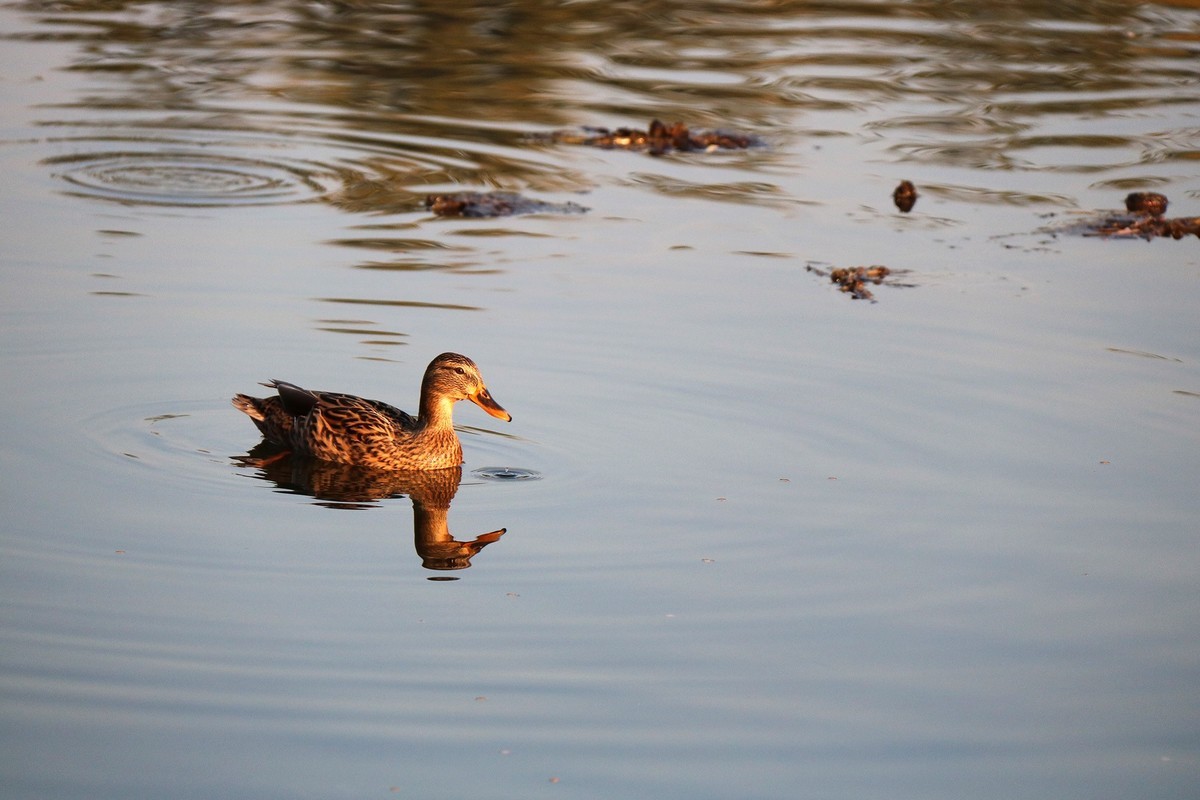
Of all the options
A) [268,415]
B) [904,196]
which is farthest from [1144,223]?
[268,415]

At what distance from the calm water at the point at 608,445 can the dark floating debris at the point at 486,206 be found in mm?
224

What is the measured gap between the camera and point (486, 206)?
14.0 meters

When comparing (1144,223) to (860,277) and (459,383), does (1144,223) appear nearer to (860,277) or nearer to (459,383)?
(860,277)

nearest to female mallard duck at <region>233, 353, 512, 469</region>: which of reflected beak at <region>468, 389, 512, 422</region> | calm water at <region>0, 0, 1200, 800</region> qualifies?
reflected beak at <region>468, 389, 512, 422</region>

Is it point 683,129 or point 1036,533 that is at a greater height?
point 683,129

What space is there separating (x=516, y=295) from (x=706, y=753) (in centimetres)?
606

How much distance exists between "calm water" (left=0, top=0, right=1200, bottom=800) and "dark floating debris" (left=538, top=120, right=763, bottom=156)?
41 centimetres

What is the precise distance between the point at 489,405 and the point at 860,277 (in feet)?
13.1

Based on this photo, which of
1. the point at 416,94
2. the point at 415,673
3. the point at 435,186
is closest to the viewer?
the point at 415,673

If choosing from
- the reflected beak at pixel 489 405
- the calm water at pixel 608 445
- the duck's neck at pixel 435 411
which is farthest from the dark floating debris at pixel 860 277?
the duck's neck at pixel 435 411

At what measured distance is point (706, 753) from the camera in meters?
5.85

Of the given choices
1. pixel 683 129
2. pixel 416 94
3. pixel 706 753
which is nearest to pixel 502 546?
pixel 706 753

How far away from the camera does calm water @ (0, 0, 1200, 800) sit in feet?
19.6

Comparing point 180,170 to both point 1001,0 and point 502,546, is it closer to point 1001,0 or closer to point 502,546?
point 502,546
